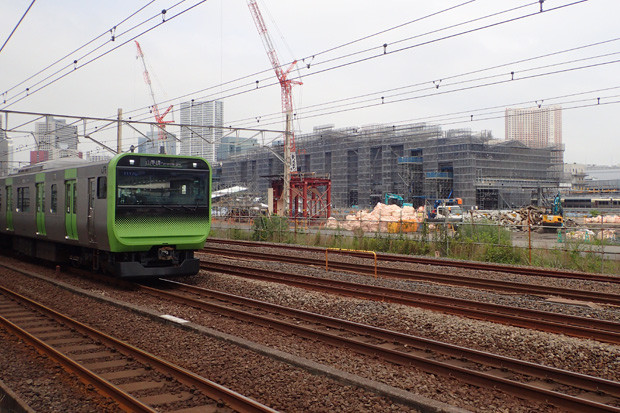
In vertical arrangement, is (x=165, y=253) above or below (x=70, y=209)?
below

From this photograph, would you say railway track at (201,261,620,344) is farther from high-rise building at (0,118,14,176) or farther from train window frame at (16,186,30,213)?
high-rise building at (0,118,14,176)

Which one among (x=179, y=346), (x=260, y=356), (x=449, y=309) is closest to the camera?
(x=260, y=356)

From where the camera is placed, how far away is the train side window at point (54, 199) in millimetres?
15766

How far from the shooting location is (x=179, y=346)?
8227mm

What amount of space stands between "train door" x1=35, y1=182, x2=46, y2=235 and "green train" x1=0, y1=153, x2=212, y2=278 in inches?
52.8

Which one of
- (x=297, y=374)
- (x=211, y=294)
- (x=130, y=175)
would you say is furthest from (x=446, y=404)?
(x=130, y=175)

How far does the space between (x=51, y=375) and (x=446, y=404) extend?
4.80m

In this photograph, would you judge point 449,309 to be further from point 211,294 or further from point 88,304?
point 88,304

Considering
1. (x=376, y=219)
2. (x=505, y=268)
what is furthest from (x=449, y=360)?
(x=376, y=219)

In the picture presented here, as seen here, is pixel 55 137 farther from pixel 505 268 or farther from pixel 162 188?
pixel 505 268

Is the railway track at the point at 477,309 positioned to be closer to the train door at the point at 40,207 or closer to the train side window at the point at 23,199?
the train door at the point at 40,207

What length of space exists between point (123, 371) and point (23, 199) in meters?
13.6

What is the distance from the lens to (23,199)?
18.5m

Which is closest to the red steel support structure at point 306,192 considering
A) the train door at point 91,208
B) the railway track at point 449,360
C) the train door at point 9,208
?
the train door at point 9,208
